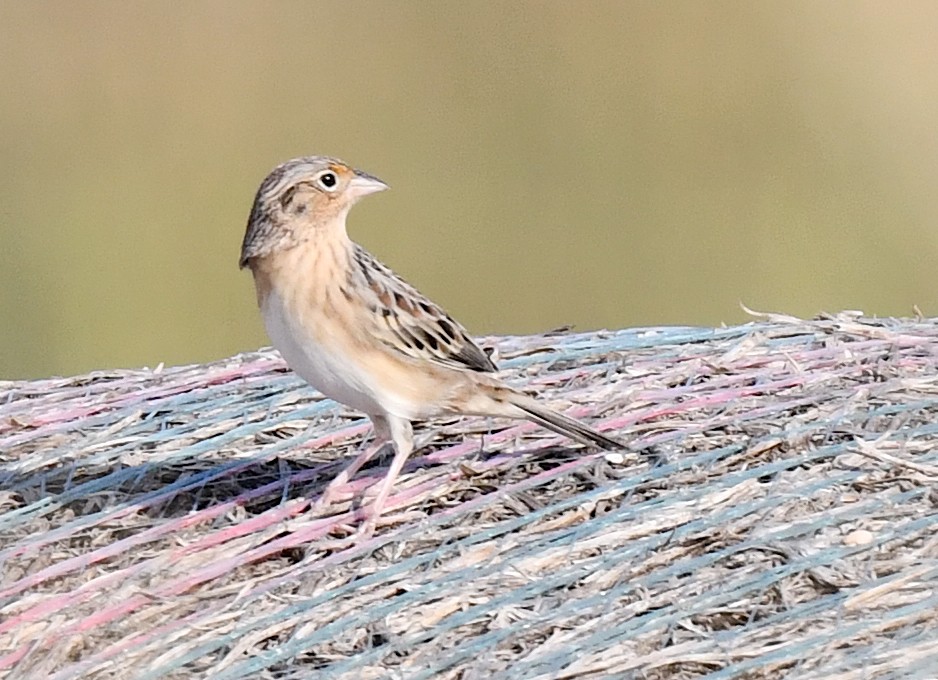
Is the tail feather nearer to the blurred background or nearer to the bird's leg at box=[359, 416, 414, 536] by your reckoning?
the bird's leg at box=[359, 416, 414, 536]

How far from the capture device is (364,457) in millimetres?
4953

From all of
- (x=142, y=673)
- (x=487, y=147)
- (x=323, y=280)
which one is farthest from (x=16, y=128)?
(x=142, y=673)

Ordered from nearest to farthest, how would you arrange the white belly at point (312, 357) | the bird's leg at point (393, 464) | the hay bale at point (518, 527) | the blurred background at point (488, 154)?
the hay bale at point (518, 527)
the bird's leg at point (393, 464)
the white belly at point (312, 357)
the blurred background at point (488, 154)

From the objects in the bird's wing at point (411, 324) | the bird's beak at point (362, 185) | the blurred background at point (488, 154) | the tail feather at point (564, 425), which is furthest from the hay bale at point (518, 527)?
the blurred background at point (488, 154)

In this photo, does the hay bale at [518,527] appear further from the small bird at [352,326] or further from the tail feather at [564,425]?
the small bird at [352,326]

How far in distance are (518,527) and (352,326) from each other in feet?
2.59

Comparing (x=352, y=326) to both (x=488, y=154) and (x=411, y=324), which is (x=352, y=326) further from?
(x=488, y=154)

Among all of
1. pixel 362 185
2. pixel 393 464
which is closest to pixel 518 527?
pixel 393 464

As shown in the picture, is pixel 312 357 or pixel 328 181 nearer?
pixel 312 357

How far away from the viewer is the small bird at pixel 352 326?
468 cm

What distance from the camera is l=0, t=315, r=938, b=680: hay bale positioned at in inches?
149

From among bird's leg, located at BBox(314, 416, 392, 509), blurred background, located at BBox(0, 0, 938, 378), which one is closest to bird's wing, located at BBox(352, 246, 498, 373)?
bird's leg, located at BBox(314, 416, 392, 509)

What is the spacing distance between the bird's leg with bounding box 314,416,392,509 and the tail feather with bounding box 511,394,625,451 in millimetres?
413

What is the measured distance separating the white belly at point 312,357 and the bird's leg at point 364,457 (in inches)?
9.6
